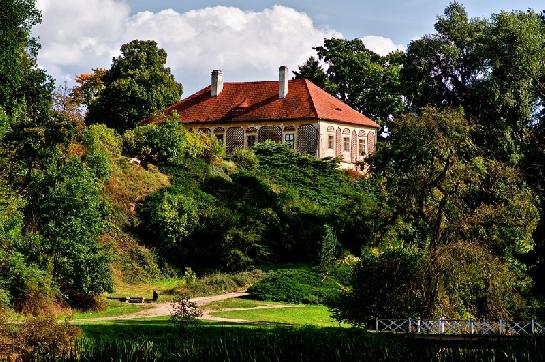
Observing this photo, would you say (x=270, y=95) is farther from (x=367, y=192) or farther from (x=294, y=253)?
(x=294, y=253)

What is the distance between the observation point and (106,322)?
26.2m

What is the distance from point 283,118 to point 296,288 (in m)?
22.8

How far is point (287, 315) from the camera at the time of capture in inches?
1201

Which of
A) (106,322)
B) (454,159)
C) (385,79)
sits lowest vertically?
(106,322)

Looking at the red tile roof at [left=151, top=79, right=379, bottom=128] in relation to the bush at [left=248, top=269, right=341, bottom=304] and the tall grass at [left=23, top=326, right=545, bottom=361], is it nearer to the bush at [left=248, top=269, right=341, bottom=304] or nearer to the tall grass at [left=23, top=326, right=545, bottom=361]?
the bush at [left=248, top=269, right=341, bottom=304]

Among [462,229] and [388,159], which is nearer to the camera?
[462,229]

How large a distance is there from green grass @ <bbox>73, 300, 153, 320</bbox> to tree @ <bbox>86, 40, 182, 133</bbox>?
3051 cm

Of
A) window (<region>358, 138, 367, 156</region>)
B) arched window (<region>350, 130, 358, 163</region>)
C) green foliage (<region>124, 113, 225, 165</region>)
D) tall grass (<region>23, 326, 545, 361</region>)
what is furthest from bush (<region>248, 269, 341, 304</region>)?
window (<region>358, 138, 367, 156</region>)

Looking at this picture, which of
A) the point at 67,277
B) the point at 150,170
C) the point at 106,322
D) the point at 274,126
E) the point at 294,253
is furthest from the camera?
the point at 274,126

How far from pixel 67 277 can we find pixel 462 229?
13.8 m

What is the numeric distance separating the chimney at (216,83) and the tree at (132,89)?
4.38 m

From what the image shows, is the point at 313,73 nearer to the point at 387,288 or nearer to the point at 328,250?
the point at 328,250

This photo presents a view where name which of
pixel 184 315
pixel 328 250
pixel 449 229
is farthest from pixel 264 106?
pixel 184 315

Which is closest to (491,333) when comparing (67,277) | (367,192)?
(67,277)
